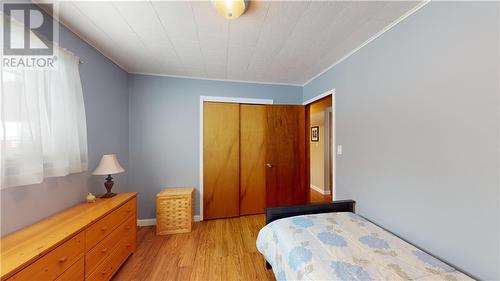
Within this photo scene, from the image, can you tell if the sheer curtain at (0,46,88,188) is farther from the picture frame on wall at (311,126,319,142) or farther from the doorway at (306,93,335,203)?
the picture frame on wall at (311,126,319,142)

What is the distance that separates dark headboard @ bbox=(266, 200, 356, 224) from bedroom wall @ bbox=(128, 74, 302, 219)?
151 centimetres

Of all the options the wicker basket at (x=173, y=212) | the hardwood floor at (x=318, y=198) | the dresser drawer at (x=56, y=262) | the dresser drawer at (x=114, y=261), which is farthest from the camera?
the hardwood floor at (x=318, y=198)

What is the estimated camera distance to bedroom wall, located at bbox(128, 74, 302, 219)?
2.65m

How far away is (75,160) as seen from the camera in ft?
4.99

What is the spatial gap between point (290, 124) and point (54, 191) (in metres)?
2.90

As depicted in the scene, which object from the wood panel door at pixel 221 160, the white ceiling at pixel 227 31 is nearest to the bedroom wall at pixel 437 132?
the white ceiling at pixel 227 31

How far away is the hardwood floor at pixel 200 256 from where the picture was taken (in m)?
1.69

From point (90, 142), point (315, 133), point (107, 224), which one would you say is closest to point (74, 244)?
point (107, 224)

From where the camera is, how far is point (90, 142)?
1863mm

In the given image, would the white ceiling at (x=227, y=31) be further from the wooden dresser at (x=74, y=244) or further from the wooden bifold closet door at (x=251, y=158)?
the wooden dresser at (x=74, y=244)

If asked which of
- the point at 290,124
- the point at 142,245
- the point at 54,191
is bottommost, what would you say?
the point at 142,245

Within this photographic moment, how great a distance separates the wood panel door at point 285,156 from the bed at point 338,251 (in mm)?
1172

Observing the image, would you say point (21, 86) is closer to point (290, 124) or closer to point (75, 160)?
point (75, 160)

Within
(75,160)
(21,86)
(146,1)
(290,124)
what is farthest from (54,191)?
(290,124)
